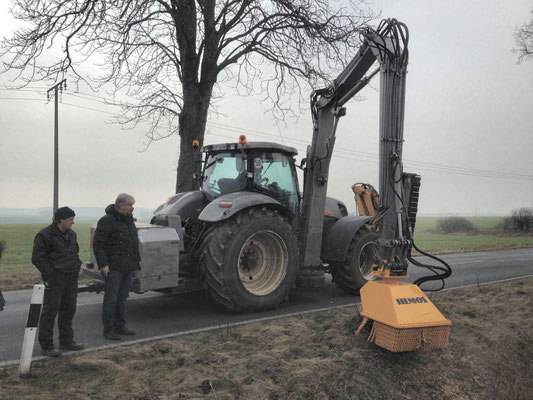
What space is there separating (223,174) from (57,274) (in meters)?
3.20

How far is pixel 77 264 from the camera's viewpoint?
4.94 m

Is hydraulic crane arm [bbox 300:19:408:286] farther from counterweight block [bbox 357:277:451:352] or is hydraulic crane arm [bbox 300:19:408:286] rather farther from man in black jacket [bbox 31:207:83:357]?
man in black jacket [bbox 31:207:83:357]

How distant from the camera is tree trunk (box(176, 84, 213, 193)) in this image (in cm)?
1177

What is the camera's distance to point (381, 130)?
5621mm

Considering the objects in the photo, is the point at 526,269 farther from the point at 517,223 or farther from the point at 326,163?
the point at 517,223

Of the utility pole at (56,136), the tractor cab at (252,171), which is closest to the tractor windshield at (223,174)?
the tractor cab at (252,171)

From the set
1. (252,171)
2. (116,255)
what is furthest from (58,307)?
(252,171)

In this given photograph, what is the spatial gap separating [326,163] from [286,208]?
48.4 inches

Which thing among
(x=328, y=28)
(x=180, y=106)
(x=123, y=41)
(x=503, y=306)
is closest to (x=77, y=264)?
(x=503, y=306)

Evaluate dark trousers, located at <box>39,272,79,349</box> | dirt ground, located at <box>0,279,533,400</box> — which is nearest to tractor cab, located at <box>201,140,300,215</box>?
dirt ground, located at <box>0,279,533,400</box>

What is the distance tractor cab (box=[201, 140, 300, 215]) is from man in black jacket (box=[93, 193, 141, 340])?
2006 mm

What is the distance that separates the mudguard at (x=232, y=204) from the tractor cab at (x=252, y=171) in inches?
15.1

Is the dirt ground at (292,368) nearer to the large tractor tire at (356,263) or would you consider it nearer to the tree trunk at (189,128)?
the large tractor tire at (356,263)

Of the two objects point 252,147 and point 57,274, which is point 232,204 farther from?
point 57,274
